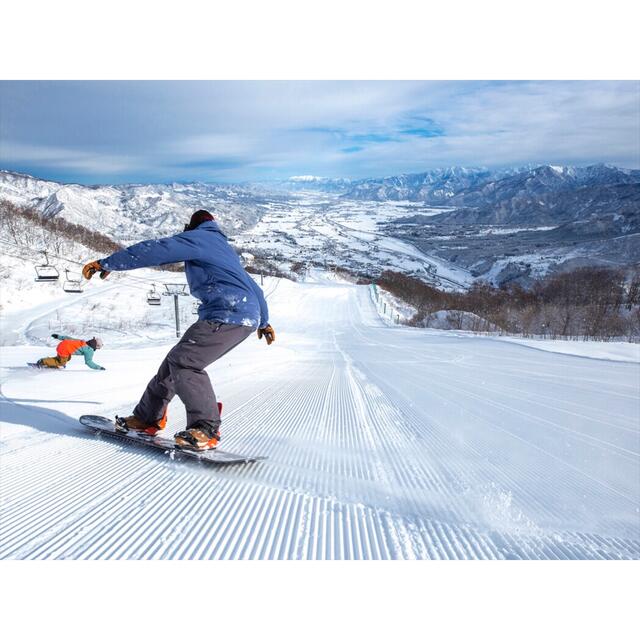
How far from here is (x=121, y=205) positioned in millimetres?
154000

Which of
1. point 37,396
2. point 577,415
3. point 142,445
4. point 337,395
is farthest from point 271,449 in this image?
point 577,415

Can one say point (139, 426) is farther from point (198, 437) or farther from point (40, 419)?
point (40, 419)

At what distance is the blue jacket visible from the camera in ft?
8.04

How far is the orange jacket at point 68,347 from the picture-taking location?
6441 mm

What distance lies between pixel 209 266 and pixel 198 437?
106 centimetres

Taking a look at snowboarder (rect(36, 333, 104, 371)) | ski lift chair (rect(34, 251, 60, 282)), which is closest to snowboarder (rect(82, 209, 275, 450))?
snowboarder (rect(36, 333, 104, 371))

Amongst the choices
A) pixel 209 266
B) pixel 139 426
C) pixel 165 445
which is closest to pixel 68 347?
pixel 139 426

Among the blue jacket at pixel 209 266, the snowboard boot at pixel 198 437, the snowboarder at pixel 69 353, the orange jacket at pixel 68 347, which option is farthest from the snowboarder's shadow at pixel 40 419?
the orange jacket at pixel 68 347

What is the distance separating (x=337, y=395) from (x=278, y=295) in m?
39.9

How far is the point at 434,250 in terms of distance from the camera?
458 feet

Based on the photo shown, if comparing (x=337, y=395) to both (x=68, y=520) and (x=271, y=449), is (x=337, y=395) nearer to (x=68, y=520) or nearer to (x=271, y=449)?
(x=271, y=449)

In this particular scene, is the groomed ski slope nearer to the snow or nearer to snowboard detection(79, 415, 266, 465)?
snowboard detection(79, 415, 266, 465)

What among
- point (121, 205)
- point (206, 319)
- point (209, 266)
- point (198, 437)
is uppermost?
point (121, 205)

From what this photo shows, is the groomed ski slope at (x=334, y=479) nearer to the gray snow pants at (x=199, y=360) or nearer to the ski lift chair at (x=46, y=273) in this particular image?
the gray snow pants at (x=199, y=360)
